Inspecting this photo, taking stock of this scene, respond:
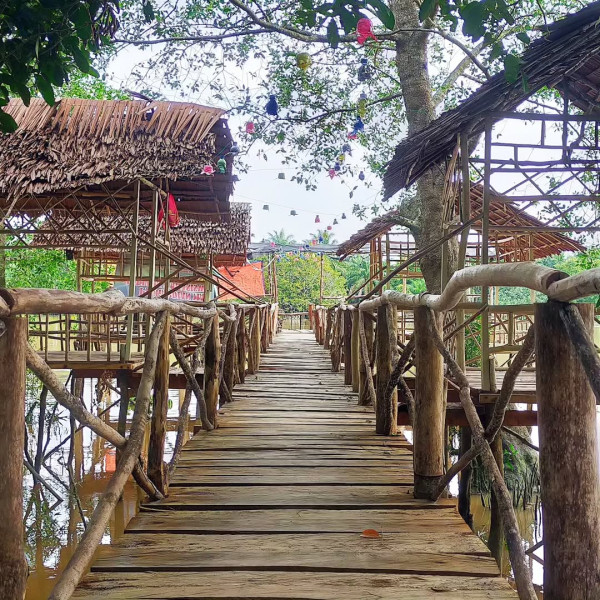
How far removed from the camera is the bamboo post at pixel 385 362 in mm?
3801

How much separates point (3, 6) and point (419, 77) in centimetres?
713

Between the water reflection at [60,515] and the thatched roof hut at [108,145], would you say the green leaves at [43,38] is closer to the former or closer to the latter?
the thatched roof hut at [108,145]

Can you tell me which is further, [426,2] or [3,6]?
[3,6]

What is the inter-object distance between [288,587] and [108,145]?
574cm

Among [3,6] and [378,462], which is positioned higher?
[3,6]

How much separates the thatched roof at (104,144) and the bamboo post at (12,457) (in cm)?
527

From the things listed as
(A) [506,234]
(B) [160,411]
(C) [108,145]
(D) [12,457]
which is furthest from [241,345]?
(A) [506,234]

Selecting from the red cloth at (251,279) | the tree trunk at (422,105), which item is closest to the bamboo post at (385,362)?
the tree trunk at (422,105)

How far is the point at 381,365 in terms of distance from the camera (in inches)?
153

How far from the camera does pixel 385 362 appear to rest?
387 cm

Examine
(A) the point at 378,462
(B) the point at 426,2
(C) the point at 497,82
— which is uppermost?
(C) the point at 497,82

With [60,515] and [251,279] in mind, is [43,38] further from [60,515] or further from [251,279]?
[251,279]

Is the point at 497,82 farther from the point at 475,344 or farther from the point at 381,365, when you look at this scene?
the point at 475,344

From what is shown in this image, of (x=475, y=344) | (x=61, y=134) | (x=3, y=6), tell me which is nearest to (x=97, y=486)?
(x=61, y=134)
